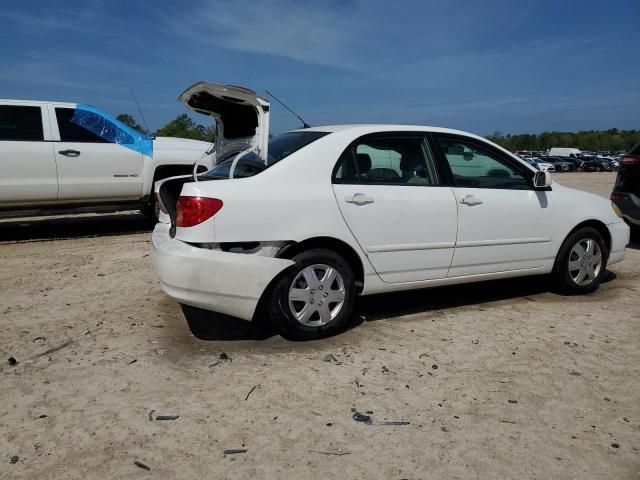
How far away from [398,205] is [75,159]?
5.35m

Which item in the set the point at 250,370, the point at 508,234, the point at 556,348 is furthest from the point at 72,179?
the point at 556,348

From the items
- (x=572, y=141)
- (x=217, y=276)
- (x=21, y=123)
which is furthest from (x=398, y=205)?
(x=572, y=141)

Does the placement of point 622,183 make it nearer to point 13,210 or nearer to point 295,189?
point 295,189

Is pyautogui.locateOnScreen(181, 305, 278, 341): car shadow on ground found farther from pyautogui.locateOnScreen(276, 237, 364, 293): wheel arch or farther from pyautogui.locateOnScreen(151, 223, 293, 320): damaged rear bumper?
pyautogui.locateOnScreen(276, 237, 364, 293): wheel arch

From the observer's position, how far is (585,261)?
512cm

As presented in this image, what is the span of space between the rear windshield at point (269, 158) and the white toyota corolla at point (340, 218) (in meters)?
0.01

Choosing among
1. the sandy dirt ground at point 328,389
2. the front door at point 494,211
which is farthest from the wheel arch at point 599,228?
the sandy dirt ground at point 328,389

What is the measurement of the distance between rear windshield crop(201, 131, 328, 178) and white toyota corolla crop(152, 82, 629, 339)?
0.05 feet

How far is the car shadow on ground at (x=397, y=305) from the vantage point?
414 centimetres

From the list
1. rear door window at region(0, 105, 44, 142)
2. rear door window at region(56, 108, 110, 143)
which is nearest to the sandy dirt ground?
rear door window at region(0, 105, 44, 142)

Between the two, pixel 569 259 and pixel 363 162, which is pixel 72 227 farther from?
pixel 569 259

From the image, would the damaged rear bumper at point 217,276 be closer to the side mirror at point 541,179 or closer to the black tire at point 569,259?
the side mirror at point 541,179

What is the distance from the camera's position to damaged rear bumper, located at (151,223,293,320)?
3.54m

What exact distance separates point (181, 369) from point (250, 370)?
44cm
